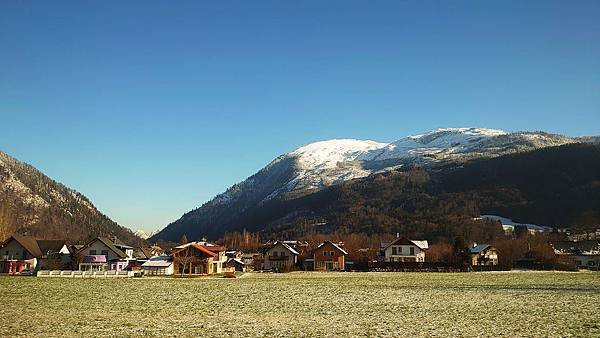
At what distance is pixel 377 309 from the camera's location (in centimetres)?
2962

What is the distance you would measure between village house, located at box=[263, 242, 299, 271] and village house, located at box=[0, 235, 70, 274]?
40308 millimetres

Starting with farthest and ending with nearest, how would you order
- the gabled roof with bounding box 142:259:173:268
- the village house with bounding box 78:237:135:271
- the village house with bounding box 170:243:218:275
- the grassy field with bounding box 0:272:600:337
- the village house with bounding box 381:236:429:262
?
1. the village house with bounding box 381:236:429:262
2. the village house with bounding box 78:237:135:271
3. the village house with bounding box 170:243:218:275
4. the gabled roof with bounding box 142:259:173:268
5. the grassy field with bounding box 0:272:600:337

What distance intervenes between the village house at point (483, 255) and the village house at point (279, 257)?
41489mm

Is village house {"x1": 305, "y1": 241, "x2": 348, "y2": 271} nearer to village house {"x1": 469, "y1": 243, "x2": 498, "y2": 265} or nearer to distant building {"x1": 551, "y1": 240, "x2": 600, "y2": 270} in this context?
village house {"x1": 469, "y1": 243, "x2": 498, "y2": 265}

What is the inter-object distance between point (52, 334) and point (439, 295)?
2667 cm

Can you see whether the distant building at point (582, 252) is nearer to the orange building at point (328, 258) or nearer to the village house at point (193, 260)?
the orange building at point (328, 258)

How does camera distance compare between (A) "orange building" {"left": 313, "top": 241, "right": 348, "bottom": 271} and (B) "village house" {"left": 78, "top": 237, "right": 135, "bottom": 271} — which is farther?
(A) "orange building" {"left": 313, "top": 241, "right": 348, "bottom": 271}

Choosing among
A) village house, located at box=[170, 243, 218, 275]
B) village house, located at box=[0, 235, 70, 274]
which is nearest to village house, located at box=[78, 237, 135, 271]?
village house, located at box=[0, 235, 70, 274]

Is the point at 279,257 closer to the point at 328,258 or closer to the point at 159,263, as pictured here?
the point at 328,258

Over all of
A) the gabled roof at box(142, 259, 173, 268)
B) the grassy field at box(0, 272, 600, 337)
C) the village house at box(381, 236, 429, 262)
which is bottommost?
the grassy field at box(0, 272, 600, 337)

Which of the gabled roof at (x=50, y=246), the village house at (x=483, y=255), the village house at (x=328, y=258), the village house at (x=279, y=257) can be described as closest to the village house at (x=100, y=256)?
the gabled roof at (x=50, y=246)

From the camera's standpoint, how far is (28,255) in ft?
331

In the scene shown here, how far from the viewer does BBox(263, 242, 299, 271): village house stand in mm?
115812

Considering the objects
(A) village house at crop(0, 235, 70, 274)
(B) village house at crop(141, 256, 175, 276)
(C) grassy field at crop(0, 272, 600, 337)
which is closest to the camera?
(C) grassy field at crop(0, 272, 600, 337)
